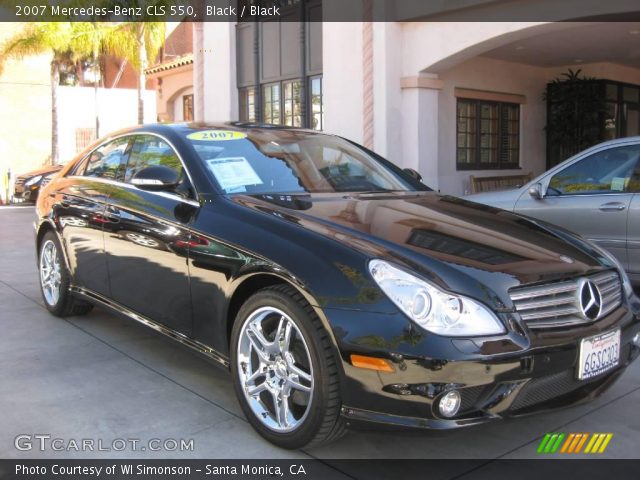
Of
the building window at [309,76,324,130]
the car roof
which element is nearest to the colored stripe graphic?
the car roof

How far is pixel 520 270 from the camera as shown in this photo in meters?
2.98

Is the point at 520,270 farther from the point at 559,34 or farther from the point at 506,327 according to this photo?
the point at 559,34

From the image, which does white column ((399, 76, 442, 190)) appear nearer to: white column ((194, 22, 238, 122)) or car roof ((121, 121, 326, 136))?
white column ((194, 22, 238, 122))

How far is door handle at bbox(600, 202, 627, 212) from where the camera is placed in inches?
228

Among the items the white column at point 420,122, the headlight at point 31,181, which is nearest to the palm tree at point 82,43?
the headlight at point 31,181

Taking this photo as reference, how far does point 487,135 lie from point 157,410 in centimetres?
1054

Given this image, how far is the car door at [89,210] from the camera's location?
4688mm

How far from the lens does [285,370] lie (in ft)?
10.4

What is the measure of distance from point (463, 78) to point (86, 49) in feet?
48.3

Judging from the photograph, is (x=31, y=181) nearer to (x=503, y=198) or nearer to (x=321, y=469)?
(x=503, y=198)

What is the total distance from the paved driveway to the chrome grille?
1.65 feet

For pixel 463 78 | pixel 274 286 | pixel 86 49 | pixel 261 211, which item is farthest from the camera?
pixel 86 49

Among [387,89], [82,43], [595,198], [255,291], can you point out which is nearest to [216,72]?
[387,89]

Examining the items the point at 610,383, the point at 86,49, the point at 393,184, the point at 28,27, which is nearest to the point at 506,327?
the point at 610,383
